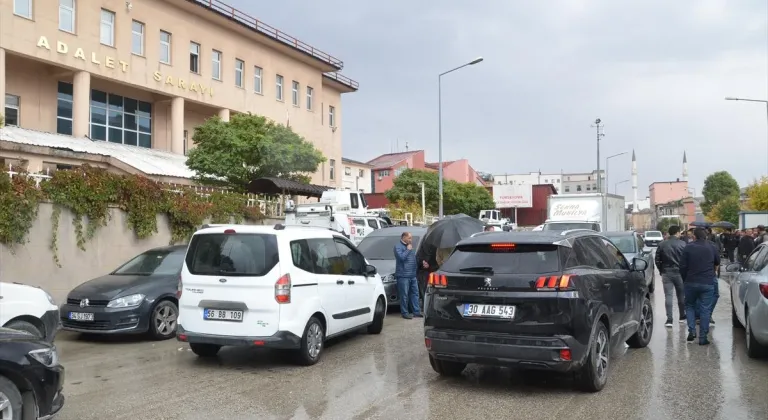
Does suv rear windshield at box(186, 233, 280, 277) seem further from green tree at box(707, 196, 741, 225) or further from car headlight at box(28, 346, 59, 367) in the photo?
green tree at box(707, 196, 741, 225)

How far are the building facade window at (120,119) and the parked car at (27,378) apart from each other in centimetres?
2630

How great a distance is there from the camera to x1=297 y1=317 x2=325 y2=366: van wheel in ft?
25.7

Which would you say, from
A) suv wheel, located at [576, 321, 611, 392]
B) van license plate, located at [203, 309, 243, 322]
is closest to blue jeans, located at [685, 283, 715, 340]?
suv wheel, located at [576, 321, 611, 392]

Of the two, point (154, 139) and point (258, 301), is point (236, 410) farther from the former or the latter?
point (154, 139)

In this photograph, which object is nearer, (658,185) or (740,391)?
(740,391)

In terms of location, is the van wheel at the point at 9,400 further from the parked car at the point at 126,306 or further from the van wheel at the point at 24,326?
the parked car at the point at 126,306

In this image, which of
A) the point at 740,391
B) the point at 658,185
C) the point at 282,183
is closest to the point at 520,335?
the point at 740,391

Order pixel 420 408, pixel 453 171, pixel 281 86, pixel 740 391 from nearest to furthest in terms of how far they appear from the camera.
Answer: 1. pixel 420 408
2. pixel 740 391
3. pixel 281 86
4. pixel 453 171

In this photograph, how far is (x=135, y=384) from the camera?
23.3ft

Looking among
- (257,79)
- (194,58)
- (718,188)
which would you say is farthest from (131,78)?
(718,188)

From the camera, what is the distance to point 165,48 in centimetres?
3077

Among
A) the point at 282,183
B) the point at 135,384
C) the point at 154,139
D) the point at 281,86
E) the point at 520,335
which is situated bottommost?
the point at 135,384

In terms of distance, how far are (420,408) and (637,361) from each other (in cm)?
359

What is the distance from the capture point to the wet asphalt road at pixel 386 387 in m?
5.87
